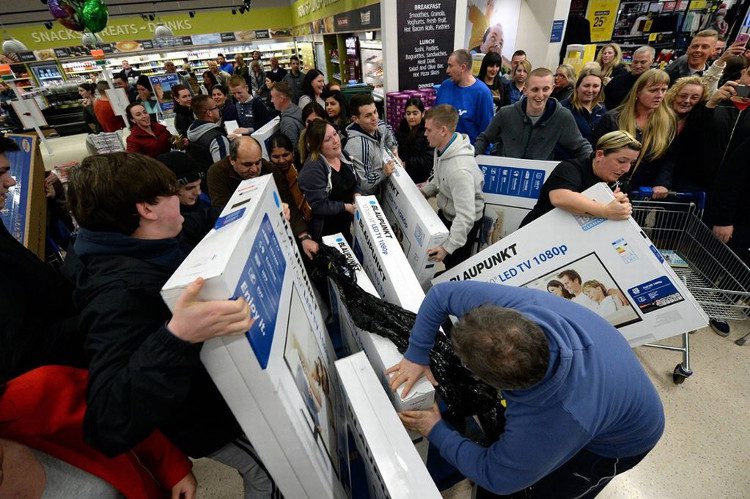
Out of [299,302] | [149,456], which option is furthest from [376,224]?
[149,456]

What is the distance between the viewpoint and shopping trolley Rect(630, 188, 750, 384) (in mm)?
2203

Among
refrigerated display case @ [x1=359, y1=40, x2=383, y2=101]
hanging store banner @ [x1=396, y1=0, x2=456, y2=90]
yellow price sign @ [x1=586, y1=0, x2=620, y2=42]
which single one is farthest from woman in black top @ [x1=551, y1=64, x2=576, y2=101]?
yellow price sign @ [x1=586, y1=0, x2=620, y2=42]

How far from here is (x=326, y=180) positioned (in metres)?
2.47

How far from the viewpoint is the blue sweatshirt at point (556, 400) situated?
95 centimetres

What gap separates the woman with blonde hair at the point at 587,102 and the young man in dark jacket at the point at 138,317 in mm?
3757

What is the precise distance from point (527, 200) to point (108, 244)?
→ 9.78 ft

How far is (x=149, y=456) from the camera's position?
1158 mm

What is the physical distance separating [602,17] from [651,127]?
6401 millimetres

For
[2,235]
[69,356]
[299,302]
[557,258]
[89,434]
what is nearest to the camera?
[89,434]

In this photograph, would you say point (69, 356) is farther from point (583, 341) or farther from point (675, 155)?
point (675, 155)

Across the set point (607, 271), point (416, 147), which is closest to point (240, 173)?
point (416, 147)

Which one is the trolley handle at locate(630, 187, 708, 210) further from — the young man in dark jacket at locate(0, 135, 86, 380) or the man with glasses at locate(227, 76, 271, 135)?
the man with glasses at locate(227, 76, 271, 135)

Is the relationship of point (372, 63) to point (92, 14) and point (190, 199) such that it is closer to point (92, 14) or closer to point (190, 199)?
point (92, 14)

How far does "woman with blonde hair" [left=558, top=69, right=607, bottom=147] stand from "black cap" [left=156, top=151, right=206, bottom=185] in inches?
136
